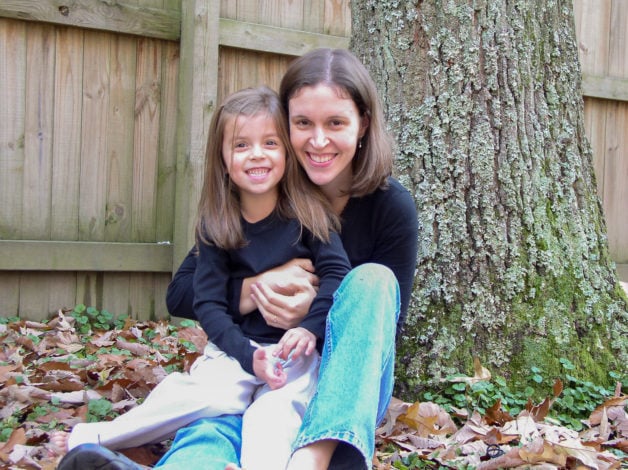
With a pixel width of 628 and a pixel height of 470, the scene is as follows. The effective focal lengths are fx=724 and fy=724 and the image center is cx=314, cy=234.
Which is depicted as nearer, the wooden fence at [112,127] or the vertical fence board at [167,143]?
the wooden fence at [112,127]

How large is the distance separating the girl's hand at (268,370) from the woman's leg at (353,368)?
125mm

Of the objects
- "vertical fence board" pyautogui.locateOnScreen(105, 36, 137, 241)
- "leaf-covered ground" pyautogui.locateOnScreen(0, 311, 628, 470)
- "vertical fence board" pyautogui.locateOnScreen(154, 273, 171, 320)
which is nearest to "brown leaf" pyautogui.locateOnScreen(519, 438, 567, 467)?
"leaf-covered ground" pyautogui.locateOnScreen(0, 311, 628, 470)

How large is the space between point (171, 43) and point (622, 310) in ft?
8.80

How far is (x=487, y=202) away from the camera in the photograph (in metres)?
2.54

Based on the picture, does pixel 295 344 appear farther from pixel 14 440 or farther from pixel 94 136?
pixel 94 136

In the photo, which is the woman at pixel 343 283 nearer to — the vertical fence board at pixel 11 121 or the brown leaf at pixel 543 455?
the brown leaf at pixel 543 455

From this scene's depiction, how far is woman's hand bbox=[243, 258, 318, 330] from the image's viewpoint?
1999mm

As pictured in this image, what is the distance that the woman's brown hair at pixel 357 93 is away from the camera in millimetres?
2066

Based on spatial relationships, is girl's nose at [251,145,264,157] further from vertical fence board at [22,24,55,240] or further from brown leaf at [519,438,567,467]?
vertical fence board at [22,24,55,240]

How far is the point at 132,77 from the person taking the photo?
12.8 ft

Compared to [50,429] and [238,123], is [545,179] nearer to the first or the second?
[238,123]

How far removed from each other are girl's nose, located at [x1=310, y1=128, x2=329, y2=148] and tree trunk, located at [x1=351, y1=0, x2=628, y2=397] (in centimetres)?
61

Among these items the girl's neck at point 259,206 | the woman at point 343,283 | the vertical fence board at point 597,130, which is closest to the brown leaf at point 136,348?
the woman at point 343,283

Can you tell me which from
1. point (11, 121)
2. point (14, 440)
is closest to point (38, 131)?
point (11, 121)
